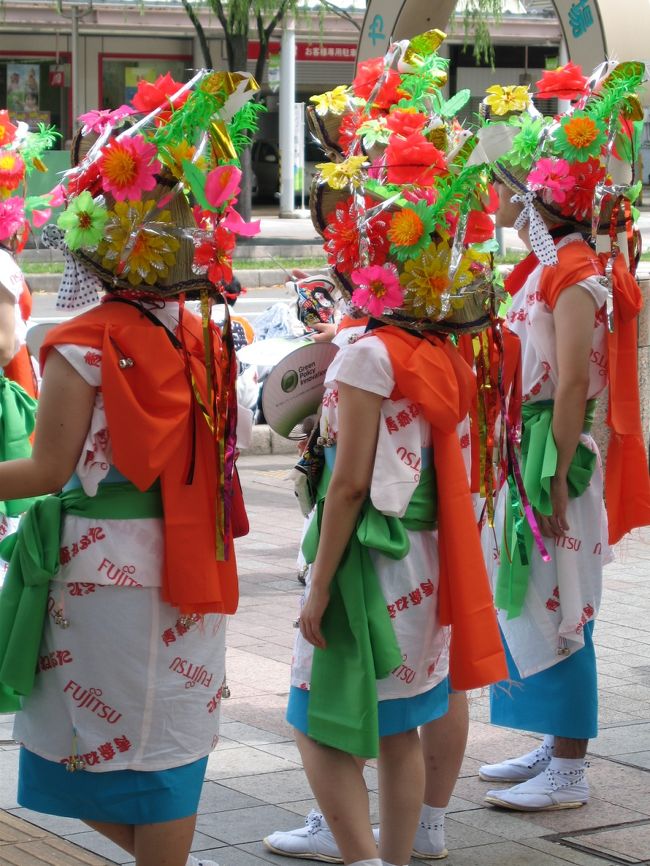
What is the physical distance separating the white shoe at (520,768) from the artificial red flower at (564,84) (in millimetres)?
2045

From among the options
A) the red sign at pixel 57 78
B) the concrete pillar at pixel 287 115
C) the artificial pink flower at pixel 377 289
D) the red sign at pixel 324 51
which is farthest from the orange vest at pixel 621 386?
the red sign at pixel 324 51

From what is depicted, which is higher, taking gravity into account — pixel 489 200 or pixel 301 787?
pixel 489 200

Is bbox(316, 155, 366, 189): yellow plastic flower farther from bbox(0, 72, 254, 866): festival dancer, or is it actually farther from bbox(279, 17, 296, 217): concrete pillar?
bbox(279, 17, 296, 217): concrete pillar

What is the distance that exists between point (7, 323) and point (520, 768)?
2262 mm

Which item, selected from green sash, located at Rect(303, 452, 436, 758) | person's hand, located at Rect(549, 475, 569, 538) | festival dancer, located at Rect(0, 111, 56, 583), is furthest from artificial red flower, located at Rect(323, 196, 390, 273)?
festival dancer, located at Rect(0, 111, 56, 583)

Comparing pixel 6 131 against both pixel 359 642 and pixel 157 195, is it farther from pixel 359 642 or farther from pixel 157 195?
pixel 359 642

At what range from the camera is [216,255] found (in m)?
3.24

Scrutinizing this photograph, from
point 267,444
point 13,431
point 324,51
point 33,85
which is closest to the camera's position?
point 13,431

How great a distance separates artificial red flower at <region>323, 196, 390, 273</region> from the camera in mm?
3463

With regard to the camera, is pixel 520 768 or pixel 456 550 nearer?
pixel 456 550

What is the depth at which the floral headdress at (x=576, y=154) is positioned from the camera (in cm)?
428

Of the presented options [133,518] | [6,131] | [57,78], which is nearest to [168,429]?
[133,518]

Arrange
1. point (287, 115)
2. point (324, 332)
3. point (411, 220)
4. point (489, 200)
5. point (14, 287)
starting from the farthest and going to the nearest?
1. point (287, 115)
2. point (14, 287)
3. point (324, 332)
4. point (489, 200)
5. point (411, 220)

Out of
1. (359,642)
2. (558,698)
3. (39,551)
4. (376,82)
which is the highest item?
(376,82)
